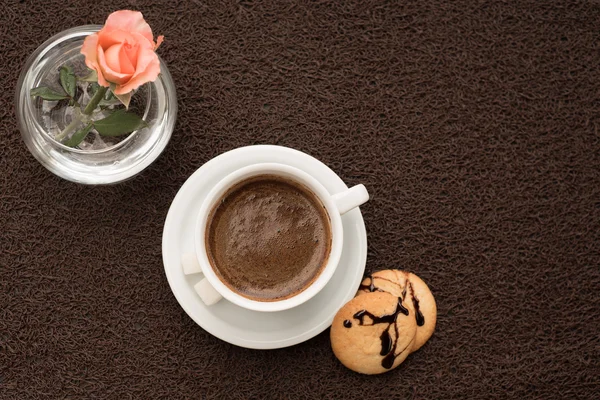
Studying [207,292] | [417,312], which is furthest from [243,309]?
[417,312]

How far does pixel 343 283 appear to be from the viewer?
44.9 inches

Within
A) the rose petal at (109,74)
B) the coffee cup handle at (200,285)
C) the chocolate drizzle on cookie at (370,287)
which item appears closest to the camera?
the rose petal at (109,74)

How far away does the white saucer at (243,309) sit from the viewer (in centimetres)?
112

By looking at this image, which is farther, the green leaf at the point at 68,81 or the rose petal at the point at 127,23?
the green leaf at the point at 68,81

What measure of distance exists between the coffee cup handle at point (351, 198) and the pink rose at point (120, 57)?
360 millimetres

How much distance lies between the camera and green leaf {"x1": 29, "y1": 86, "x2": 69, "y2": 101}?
1.05m

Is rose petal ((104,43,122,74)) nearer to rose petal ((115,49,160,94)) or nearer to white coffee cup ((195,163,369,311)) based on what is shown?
rose petal ((115,49,160,94))

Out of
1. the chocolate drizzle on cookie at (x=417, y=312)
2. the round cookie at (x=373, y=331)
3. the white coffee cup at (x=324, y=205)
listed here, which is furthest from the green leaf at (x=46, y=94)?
the chocolate drizzle on cookie at (x=417, y=312)

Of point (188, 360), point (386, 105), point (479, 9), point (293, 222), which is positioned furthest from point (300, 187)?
point (479, 9)

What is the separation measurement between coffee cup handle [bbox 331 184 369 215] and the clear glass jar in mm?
354

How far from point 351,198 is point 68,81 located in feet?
1.71

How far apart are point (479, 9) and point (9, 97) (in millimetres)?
986

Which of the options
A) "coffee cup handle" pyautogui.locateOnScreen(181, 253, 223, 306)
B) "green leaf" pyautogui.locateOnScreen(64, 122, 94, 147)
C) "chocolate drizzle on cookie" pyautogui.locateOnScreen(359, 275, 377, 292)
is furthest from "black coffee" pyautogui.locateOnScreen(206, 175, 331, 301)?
"green leaf" pyautogui.locateOnScreen(64, 122, 94, 147)

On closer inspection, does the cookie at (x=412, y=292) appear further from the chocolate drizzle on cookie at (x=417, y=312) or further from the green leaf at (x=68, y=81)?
the green leaf at (x=68, y=81)
